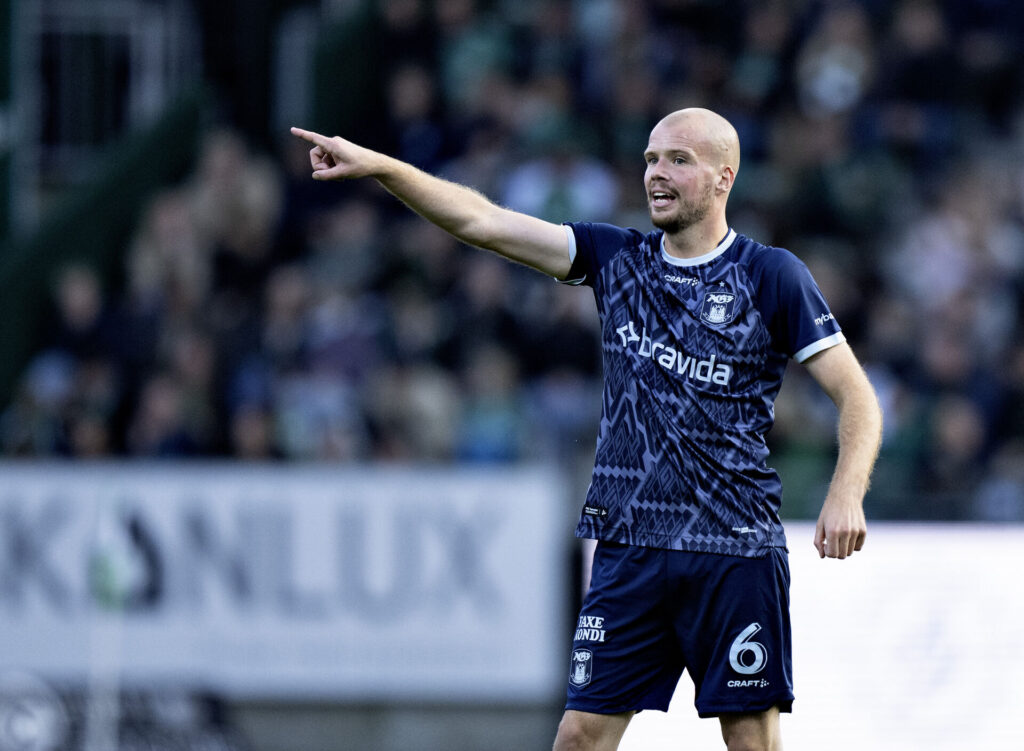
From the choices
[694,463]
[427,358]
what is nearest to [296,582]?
[427,358]

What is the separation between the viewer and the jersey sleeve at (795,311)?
6.02 meters

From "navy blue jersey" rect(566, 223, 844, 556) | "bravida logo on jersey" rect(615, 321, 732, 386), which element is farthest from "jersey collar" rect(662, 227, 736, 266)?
"bravida logo on jersey" rect(615, 321, 732, 386)

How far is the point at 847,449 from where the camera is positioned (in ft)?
19.4

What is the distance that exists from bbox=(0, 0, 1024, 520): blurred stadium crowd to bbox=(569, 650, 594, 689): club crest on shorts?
5.56 metres

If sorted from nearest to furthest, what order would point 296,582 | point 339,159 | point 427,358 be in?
point 339,159 < point 296,582 < point 427,358

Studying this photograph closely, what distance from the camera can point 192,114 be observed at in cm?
1677

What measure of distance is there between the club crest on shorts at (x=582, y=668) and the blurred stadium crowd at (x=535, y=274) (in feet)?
18.2

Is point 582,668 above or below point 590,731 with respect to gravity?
above

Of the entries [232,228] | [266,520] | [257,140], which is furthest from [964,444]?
[257,140]

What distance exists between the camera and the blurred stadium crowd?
496 inches

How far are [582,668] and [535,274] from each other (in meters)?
7.35

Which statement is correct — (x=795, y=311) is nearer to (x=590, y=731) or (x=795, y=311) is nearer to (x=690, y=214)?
(x=690, y=214)

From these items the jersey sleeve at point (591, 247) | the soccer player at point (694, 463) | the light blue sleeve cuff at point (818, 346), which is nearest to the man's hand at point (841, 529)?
the soccer player at point (694, 463)

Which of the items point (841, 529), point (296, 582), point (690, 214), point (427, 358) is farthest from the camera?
point (427, 358)
